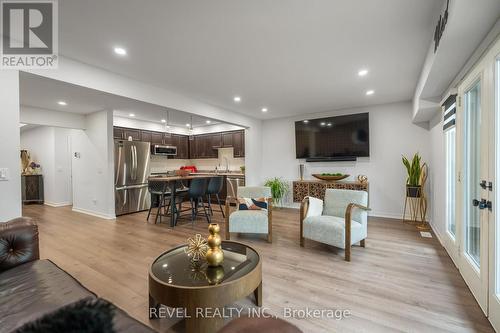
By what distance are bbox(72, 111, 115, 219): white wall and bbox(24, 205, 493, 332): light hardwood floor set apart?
1.03 m

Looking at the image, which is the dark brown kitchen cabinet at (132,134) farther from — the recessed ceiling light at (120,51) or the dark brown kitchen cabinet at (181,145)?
the recessed ceiling light at (120,51)

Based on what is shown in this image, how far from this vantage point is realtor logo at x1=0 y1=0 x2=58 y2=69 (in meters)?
2.06

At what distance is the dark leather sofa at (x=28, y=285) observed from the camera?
1.19 metres

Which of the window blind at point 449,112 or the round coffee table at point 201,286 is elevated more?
the window blind at point 449,112

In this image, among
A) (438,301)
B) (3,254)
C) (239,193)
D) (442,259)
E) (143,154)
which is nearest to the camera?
(3,254)

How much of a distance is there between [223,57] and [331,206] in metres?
2.64

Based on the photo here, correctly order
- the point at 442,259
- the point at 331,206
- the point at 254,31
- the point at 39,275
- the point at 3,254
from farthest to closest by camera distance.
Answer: the point at 331,206 → the point at 442,259 → the point at 254,31 → the point at 3,254 → the point at 39,275

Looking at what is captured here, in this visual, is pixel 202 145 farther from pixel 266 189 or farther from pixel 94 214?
pixel 266 189

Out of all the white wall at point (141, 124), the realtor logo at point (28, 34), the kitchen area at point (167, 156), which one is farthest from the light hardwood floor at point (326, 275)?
the white wall at point (141, 124)

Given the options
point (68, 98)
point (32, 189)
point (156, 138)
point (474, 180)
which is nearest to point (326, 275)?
point (474, 180)

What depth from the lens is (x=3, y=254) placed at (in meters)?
1.74

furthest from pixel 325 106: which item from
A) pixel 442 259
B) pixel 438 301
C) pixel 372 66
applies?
pixel 438 301

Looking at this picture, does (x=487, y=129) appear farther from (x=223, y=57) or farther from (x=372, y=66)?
(x=223, y=57)

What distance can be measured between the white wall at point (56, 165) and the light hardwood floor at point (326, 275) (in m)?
3.39
